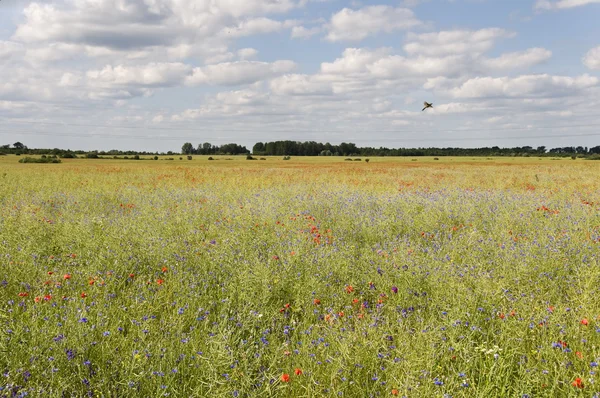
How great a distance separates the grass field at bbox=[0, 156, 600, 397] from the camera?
3.00 metres

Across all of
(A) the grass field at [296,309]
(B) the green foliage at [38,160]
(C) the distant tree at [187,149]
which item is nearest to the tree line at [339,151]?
(C) the distant tree at [187,149]

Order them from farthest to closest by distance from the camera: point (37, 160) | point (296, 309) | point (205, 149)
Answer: point (205, 149) < point (37, 160) < point (296, 309)

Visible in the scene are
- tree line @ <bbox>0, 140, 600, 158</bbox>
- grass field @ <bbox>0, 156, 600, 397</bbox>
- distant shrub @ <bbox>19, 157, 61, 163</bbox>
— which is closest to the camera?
grass field @ <bbox>0, 156, 600, 397</bbox>

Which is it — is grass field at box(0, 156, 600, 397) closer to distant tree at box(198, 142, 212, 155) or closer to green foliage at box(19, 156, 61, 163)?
green foliage at box(19, 156, 61, 163)

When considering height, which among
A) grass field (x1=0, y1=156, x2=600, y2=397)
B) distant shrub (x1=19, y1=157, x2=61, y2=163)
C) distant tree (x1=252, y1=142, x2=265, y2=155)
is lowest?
grass field (x1=0, y1=156, x2=600, y2=397)

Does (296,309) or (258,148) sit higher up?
(258,148)

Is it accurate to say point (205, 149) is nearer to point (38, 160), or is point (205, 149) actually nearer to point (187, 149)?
point (187, 149)

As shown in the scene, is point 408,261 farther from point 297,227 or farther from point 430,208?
point 430,208

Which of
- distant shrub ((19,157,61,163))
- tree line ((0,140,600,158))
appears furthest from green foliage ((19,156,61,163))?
tree line ((0,140,600,158))

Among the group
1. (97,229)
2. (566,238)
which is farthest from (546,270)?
(97,229)

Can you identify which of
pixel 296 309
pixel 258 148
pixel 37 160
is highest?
pixel 258 148

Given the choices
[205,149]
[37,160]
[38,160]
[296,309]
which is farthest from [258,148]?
[296,309]

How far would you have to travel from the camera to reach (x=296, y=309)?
4.28m

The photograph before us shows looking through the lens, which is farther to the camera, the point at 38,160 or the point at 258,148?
the point at 258,148
